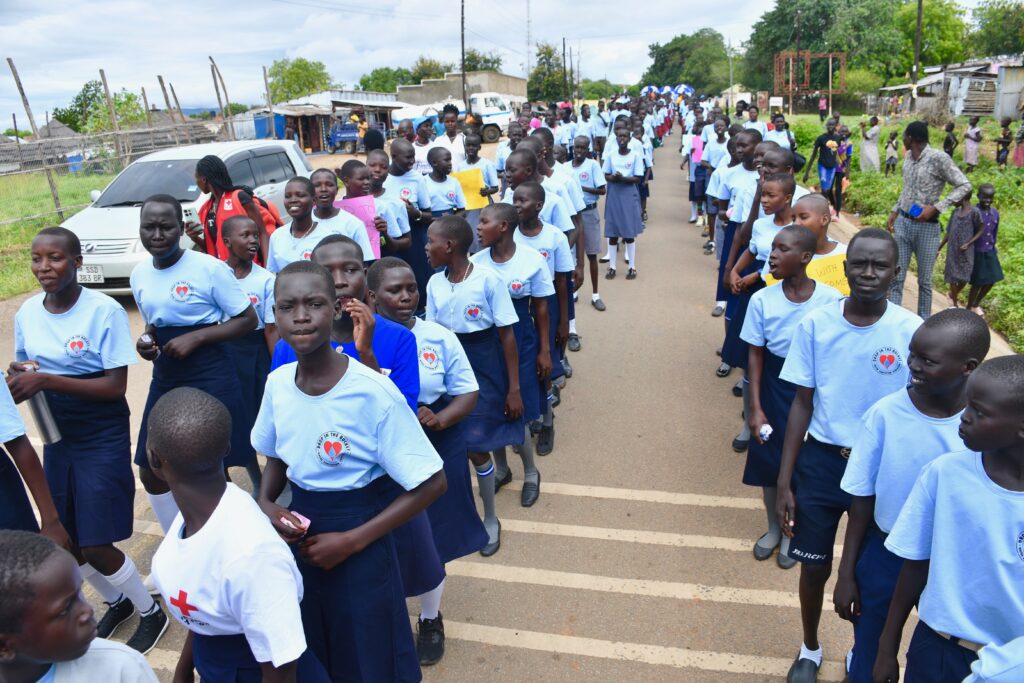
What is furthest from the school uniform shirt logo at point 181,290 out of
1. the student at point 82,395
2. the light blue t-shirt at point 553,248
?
the light blue t-shirt at point 553,248

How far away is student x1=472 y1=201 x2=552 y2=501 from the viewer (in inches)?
175

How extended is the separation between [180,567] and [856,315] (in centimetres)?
257

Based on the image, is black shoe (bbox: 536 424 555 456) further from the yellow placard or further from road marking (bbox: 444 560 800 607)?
the yellow placard

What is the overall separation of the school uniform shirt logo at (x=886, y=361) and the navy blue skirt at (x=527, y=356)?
216 centimetres

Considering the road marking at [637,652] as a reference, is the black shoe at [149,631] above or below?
above

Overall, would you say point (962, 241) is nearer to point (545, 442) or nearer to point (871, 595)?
point (545, 442)

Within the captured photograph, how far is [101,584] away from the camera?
11.5 feet

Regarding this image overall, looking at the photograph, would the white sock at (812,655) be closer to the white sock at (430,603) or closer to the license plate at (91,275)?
the white sock at (430,603)

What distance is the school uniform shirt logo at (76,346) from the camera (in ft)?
10.7

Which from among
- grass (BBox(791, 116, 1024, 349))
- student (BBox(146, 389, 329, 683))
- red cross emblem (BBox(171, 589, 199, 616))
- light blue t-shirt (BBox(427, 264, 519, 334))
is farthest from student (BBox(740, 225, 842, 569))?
grass (BBox(791, 116, 1024, 349))

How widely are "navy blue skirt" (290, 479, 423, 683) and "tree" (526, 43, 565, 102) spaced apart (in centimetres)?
6333

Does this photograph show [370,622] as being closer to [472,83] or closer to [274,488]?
[274,488]

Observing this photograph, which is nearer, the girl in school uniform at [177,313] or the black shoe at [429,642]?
the black shoe at [429,642]

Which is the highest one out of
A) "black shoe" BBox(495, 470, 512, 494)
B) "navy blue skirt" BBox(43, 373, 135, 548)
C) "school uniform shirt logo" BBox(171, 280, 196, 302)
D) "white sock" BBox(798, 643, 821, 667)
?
"school uniform shirt logo" BBox(171, 280, 196, 302)
